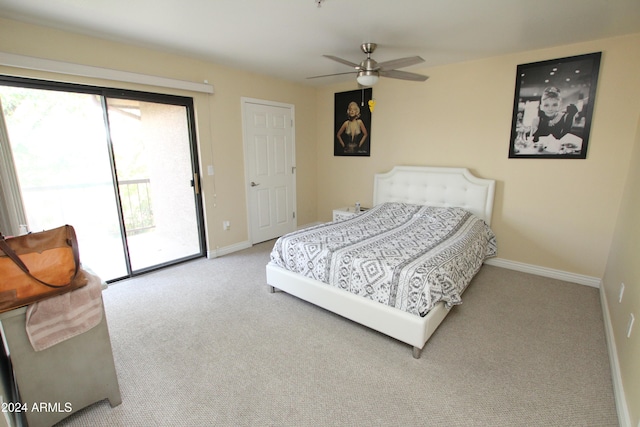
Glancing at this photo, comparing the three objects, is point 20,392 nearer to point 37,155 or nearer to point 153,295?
point 153,295

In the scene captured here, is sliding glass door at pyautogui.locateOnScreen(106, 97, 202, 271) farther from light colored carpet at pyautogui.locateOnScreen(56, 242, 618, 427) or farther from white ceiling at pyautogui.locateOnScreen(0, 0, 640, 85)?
light colored carpet at pyautogui.locateOnScreen(56, 242, 618, 427)

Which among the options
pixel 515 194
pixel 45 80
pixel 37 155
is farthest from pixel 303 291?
pixel 37 155

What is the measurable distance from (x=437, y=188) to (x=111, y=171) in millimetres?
3801

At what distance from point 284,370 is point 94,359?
1082 mm

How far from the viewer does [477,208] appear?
362 centimetres

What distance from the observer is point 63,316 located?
1.46m

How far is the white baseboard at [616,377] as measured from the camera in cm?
154

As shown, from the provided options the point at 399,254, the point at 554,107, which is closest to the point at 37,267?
the point at 399,254

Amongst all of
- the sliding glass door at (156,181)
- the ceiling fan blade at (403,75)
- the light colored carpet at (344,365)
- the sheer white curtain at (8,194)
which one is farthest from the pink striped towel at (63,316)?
the ceiling fan blade at (403,75)

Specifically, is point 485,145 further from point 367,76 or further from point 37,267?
point 37,267

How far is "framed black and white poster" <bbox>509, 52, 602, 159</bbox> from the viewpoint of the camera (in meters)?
2.93

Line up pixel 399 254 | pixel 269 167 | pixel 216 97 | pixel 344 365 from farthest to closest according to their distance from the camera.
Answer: pixel 269 167 → pixel 216 97 → pixel 399 254 → pixel 344 365

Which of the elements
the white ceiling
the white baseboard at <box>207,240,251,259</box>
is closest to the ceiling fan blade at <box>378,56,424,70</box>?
the white ceiling

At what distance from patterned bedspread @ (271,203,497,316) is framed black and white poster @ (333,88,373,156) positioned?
1.52 metres
